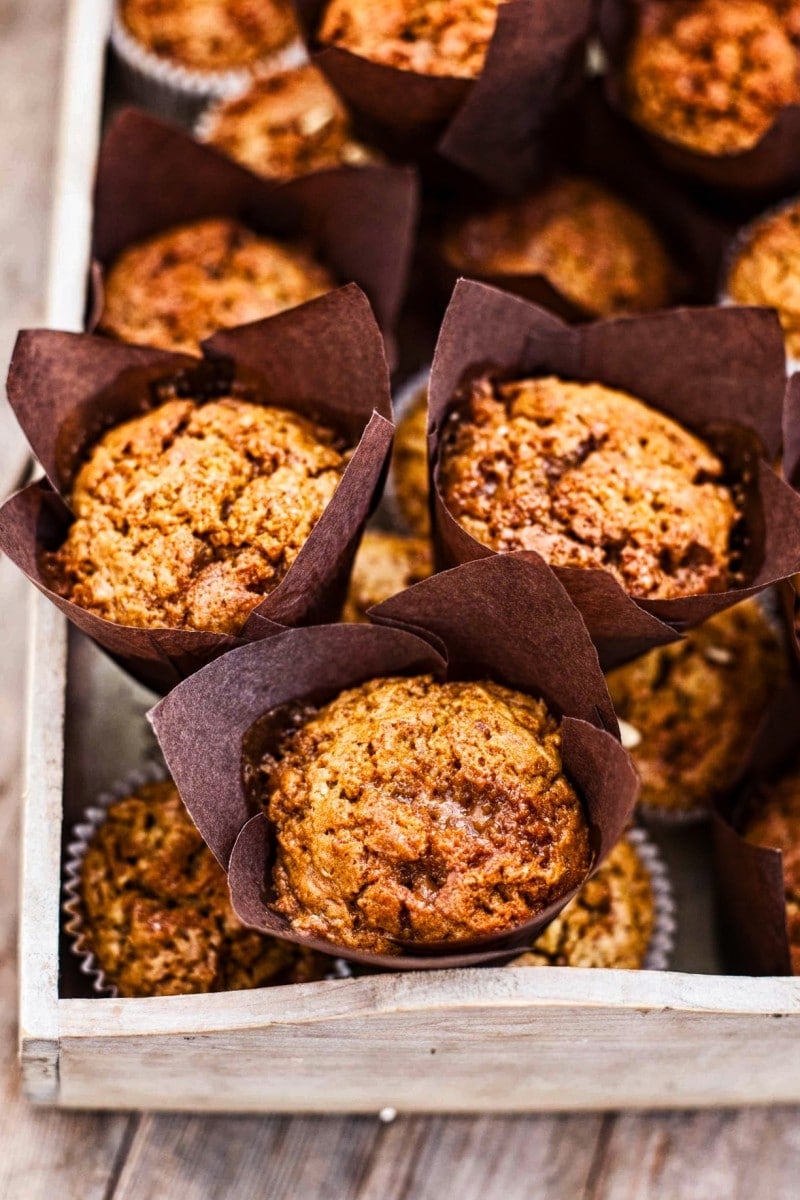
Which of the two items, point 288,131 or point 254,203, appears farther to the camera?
point 288,131

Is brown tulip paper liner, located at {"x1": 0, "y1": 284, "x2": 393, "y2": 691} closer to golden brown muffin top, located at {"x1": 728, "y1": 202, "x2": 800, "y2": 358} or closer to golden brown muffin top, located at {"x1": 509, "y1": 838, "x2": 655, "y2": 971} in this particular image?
golden brown muffin top, located at {"x1": 509, "y1": 838, "x2": 655, "y2": 971}

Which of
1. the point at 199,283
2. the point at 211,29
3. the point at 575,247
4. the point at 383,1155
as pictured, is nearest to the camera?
the point at 383,1155

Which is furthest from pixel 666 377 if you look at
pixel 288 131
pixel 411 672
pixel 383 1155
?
pixel 383 1155

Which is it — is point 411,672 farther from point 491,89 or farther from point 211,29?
point 211,29

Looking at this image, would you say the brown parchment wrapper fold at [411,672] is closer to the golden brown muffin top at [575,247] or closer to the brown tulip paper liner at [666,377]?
the brown tulip paper liner at [666,377]

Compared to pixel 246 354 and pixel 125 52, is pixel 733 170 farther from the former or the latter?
pixel 125 52

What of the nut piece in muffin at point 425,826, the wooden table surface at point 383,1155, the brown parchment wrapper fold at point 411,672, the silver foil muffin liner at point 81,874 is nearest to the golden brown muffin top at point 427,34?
the brown parchment wrapper fold at point 411,672

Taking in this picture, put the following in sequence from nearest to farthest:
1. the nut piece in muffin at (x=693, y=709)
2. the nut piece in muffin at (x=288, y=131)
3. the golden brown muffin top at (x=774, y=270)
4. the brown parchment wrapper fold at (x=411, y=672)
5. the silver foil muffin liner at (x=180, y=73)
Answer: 1. the brown parchment wrapper fold at (x=411, y=672)
2. the nut piece in muffin at (x=693, y=709)
3. the golden brown muffin top at (x=774, y=270)
4. the nut piece in muffin at (x=288, y=131)
5. the silver foil muffin liner at (x=180, y=73)
